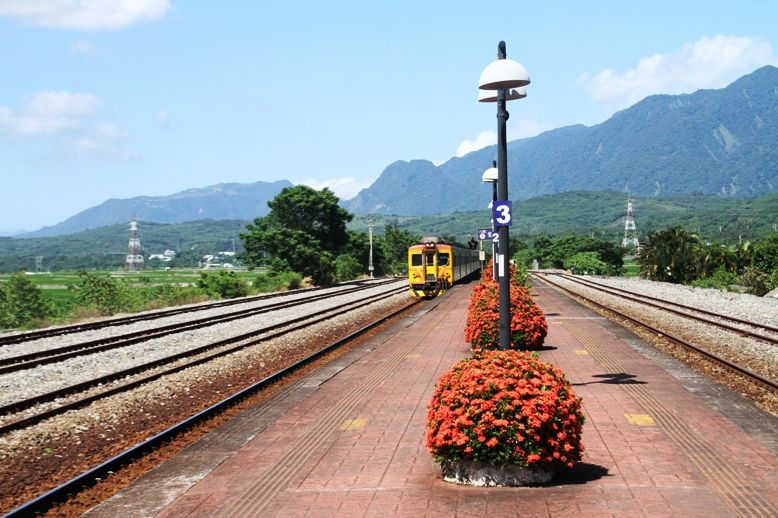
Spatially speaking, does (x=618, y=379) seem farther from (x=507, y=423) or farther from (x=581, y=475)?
(x=507, y=423)

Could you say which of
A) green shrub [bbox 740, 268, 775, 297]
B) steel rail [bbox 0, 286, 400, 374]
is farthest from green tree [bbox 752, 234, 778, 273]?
steel rail [bbox 0, 286, 400, 374]

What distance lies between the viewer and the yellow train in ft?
143

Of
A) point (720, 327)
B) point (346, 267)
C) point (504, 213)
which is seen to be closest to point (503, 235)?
point (504, 213)

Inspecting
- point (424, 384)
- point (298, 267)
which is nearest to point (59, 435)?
point (424, 384)

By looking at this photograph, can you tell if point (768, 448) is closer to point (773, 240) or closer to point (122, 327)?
point (122, 327)

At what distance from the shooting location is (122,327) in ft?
95.7

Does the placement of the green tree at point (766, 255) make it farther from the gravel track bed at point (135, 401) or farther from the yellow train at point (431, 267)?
the gravel track bed at point (135, 401)

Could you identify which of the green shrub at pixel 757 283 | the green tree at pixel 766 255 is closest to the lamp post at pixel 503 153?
the green shrub at pixel 757 283

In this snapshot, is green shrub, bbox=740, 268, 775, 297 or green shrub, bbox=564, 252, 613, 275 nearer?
green shrub, bbox=740, 268, 775, 297

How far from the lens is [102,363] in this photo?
62.8 ft

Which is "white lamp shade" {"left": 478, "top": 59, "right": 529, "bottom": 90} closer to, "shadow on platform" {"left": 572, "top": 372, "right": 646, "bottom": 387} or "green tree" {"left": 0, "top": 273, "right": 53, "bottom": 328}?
"shadow on platform" {"left": 572, "top": 372, "right": 646, "bottom": 387}

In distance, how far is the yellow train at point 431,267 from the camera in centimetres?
4358

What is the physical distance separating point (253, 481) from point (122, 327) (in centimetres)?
2266

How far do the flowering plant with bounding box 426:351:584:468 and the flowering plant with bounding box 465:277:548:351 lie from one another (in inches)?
372
